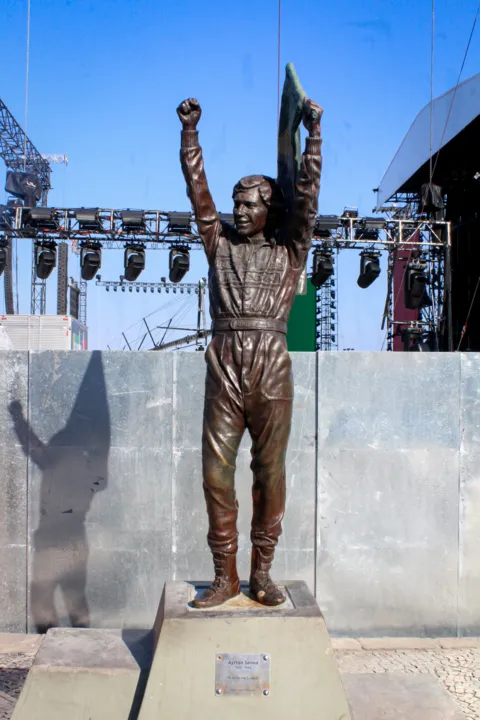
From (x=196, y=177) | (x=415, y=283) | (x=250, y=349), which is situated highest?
(x=415, y=283)

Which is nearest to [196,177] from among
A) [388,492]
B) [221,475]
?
[221,475]

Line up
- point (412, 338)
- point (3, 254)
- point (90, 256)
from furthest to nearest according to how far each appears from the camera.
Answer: point (412, 338)
point (90, 256)
point (3, 254)

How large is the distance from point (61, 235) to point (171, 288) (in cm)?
885

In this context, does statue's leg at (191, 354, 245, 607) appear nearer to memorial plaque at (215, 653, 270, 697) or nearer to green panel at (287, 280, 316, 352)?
memorial plaque at (215, 653, 270, 697)

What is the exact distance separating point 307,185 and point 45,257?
28.7 feet

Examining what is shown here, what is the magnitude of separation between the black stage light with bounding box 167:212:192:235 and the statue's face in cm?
768

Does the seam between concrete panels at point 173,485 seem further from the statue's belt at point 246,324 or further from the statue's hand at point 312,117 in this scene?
the statue's hand at point 312,117

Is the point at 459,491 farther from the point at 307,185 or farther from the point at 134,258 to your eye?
the point at 134,258

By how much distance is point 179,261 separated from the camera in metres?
11.8

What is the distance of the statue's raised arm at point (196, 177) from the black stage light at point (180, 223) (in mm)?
7598

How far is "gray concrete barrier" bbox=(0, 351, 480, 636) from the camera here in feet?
19.1

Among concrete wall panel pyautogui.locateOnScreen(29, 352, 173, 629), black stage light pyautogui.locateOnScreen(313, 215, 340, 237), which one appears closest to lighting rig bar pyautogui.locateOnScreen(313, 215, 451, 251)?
black stage light pyautogui.locateOnScreen(313, 215, 340, 237)

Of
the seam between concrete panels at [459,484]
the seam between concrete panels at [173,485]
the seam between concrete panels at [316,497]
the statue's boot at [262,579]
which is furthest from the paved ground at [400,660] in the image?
the statue's boot at [262,579]

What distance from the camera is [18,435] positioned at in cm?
590
